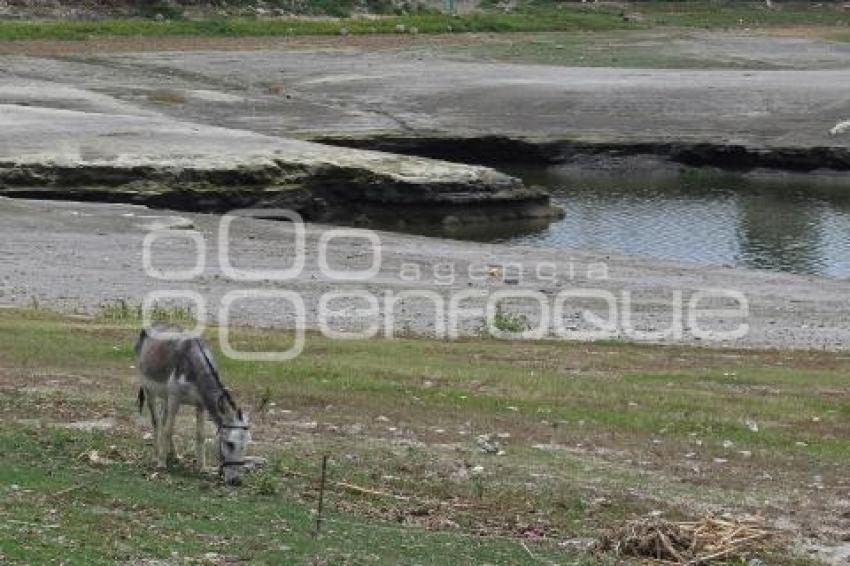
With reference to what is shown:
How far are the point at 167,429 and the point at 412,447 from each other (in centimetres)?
295

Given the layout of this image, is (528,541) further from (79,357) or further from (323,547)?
(79,357)

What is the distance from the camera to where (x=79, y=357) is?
67.9ft

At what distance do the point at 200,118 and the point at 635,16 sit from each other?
35.7 m

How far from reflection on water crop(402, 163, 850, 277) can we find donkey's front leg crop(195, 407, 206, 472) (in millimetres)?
25133

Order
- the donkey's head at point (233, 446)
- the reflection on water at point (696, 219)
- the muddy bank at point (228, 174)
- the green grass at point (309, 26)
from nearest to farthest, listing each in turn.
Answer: the donkey's head at point (233, 446), the reflection on water at point (696, 219), the muddy bank at point (228, 174), the green grass at point (309, 26)

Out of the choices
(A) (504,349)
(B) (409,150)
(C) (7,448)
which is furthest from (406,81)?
(C) (7,448)

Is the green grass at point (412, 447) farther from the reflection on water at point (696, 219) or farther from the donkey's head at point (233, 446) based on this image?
the reflection on water at point (696, 219)

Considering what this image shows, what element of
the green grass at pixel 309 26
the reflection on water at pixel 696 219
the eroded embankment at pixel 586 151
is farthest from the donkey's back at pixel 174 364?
the green grass at pixel 309 26

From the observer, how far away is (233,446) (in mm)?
14367

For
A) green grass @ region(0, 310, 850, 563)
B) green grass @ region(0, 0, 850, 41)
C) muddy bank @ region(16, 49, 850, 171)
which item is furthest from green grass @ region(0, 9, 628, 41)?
green grass @ region(0, 310, 850, 563)

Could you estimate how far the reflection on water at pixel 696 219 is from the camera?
40375 mm

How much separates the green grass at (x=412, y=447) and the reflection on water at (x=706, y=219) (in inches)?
621

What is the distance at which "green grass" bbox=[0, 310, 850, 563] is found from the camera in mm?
13258

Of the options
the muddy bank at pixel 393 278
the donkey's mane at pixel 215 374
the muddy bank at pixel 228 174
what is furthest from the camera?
the muddy bank at pixel 228 174
